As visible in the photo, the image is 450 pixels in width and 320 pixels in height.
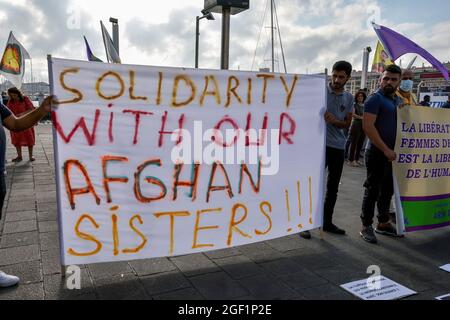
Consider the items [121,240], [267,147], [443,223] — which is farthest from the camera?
[443,223]

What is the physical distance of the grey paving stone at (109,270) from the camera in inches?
115

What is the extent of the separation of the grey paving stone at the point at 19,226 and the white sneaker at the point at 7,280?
4.08 ft

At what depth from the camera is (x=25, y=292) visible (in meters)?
2.62

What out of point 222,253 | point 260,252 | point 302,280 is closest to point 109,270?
point 222,253

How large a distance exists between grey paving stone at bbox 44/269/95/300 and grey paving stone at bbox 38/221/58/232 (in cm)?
115

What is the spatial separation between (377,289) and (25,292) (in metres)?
2.57

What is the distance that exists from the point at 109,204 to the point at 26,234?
1.64 m

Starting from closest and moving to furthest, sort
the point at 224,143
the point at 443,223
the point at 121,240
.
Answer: the point at 121,240
the point at 224,143
the point at 443,223

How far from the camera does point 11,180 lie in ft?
20.2

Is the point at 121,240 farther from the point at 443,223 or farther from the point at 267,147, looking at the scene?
the point at 443,223

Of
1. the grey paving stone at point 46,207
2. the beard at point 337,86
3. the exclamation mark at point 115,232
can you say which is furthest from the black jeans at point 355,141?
the exclamation mark at point 115,232

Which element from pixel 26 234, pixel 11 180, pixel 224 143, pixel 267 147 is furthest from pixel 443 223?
pixel 11 180

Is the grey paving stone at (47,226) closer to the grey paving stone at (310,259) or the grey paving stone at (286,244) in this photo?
the grey paving stone at (286,244)

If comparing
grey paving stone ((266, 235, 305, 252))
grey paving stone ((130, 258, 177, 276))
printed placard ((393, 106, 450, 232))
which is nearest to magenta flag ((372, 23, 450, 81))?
printed placard ((393, 106, 450, 232))
